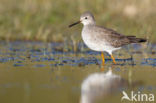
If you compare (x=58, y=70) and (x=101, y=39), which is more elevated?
(x=101, y=39)

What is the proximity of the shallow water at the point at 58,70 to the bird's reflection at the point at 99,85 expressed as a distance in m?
0.10

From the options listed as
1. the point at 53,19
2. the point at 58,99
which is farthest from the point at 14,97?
the point at 53,19

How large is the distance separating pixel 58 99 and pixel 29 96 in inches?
20.2

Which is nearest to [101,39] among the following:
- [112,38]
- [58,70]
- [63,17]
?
[112,38]

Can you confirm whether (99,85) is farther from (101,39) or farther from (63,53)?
(63,53)

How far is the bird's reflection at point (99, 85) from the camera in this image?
662cm

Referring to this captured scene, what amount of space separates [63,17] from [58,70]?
25.0ft

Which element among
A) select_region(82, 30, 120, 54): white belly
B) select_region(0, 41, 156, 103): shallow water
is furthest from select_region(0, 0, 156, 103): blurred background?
select_region(82, 30, 120, 54): white belly

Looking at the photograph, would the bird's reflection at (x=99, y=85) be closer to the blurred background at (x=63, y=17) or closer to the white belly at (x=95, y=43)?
the white belly at (x=95, y=43)

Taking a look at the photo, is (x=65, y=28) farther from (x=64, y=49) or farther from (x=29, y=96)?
(x=29, y=96)

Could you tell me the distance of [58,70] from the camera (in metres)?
9.13

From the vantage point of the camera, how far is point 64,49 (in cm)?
1224

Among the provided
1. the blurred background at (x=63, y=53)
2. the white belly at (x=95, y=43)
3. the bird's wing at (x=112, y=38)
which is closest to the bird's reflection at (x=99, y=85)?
the blurred background at (x=63, y=53)

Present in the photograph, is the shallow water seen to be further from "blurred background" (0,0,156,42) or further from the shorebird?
"blurred background" (0,0,156,42)
